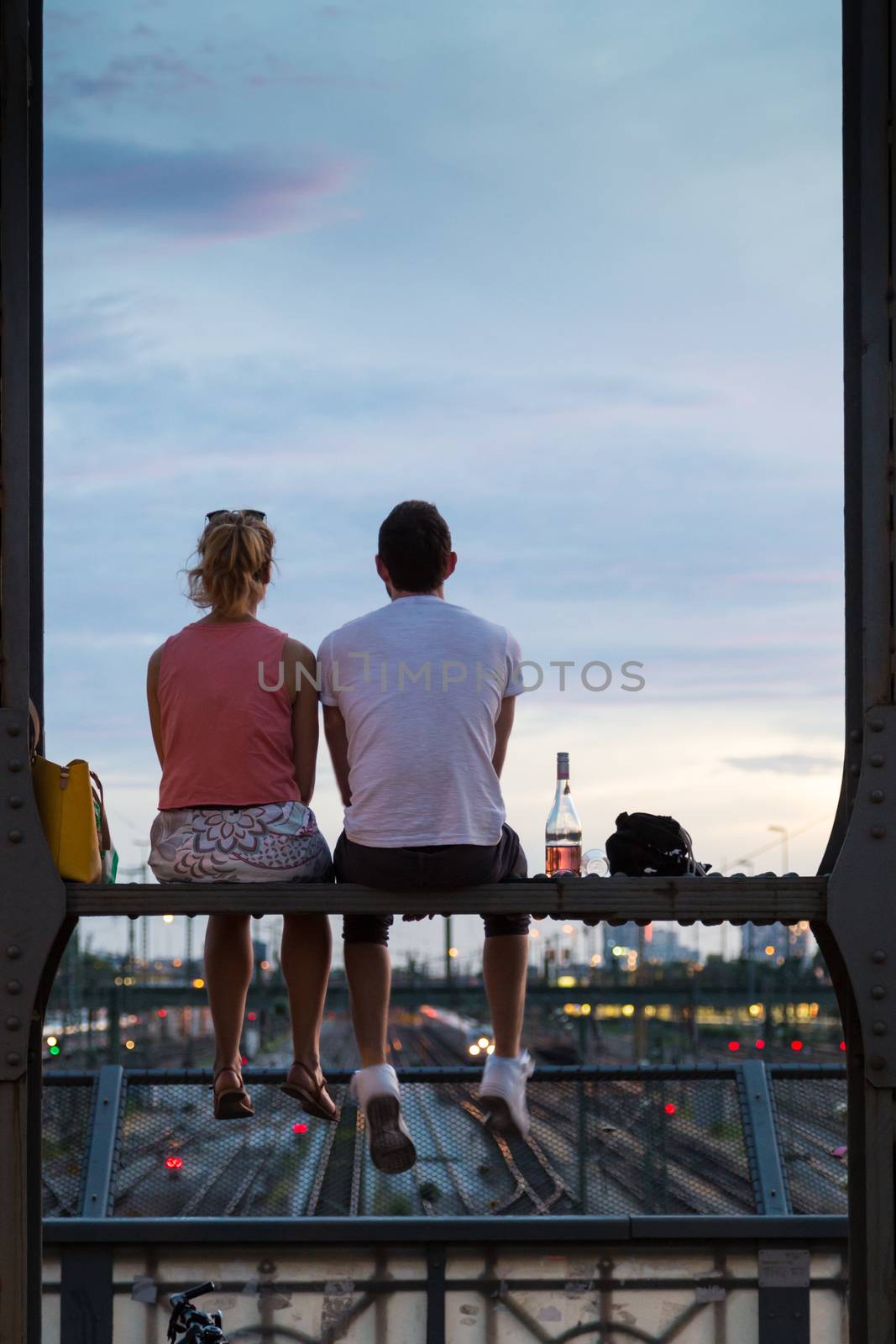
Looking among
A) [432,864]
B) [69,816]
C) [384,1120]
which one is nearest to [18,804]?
[69,816]

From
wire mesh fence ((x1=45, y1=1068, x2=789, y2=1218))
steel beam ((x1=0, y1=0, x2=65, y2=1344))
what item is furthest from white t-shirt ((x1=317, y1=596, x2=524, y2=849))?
wire mesh fence ((x1=45, y1=1068, x2=789, y2=1218))

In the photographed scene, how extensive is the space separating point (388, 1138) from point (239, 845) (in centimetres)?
91

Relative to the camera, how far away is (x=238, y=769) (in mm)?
4523

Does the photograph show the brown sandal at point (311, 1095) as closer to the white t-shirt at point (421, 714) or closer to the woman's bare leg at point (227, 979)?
the woman's bare leg at point (227, 979)

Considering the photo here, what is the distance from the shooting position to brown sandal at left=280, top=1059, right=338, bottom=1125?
454 cm

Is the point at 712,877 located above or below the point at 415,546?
below

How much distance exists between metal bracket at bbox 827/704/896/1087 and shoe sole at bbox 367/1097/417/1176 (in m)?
1.33

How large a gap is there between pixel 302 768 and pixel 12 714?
1.08 metres

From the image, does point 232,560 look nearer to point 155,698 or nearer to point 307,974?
point 155,698

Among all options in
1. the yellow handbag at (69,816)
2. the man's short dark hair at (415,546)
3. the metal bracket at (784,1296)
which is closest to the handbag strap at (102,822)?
the yellow handbag at (69,816)

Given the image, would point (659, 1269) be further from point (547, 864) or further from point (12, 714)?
point (12, 714)

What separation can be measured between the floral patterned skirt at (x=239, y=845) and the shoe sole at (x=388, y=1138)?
661 millimetres

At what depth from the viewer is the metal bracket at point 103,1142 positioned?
257 inches

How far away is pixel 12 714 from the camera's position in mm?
3795
